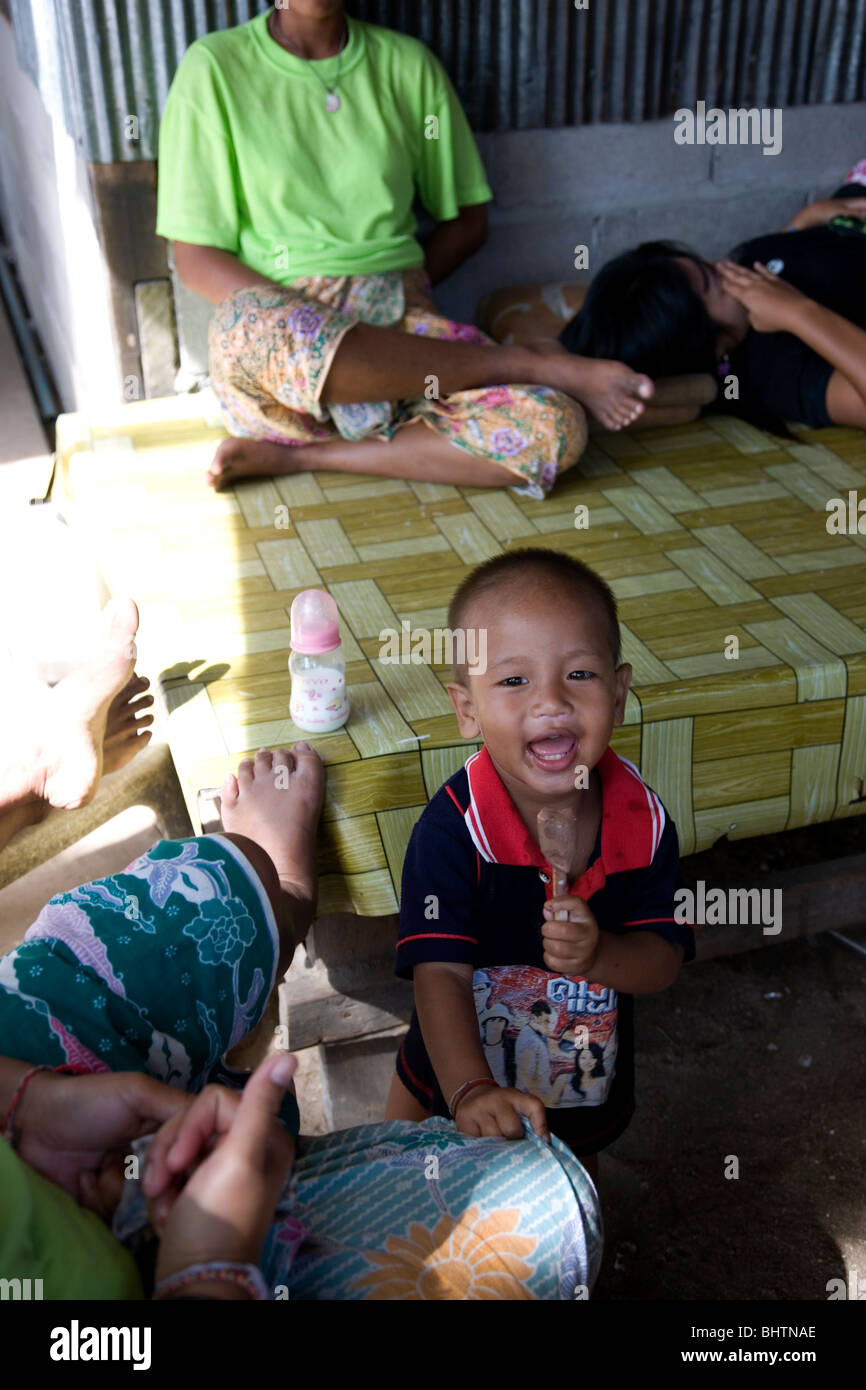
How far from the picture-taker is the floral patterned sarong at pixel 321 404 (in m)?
2.47

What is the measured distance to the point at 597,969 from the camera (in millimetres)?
1385

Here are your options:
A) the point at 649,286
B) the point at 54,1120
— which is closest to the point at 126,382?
the point at 649,286

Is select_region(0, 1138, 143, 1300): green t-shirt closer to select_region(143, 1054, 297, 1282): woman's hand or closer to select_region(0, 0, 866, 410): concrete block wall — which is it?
select_region(143, 1054, 297, 1282): woman's hand

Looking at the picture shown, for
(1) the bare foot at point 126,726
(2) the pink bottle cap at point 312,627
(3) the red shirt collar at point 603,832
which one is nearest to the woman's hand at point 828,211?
(2) the pink bottle cap at point 312,627

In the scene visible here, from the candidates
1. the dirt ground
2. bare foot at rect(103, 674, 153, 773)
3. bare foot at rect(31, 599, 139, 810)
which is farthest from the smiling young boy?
bare foot at rect(103, 674, 153, 773)

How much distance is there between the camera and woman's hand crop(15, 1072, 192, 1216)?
1.06 meters

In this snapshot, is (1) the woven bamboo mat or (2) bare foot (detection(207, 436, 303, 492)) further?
(2) bare foot (detection(207, 436, 303, 492))

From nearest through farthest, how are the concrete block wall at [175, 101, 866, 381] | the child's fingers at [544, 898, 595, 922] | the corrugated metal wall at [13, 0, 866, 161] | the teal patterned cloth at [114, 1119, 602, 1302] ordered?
the teal patterned cloth at [114, 1119, 602, 1302] → the child's fingers at [544, 898, 595, 922] → the corrugated metal wall at [13, 0, 866, 161] → the concrete block wall at [175, 101, 866, 381]

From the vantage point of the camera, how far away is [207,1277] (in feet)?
3.02

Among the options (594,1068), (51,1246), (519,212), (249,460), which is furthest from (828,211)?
(51,1246)

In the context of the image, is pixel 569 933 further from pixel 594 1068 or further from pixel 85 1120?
pixel 85 1120

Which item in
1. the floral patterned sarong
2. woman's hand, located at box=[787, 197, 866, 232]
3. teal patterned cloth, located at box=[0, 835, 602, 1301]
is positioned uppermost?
woman's hand, located at box=[787, 197, 866, 232]

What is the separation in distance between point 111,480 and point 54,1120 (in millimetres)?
1783

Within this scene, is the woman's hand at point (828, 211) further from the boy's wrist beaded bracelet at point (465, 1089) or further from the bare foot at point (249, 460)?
the boy's wrist beaded bracelet at point (465, 1089)
